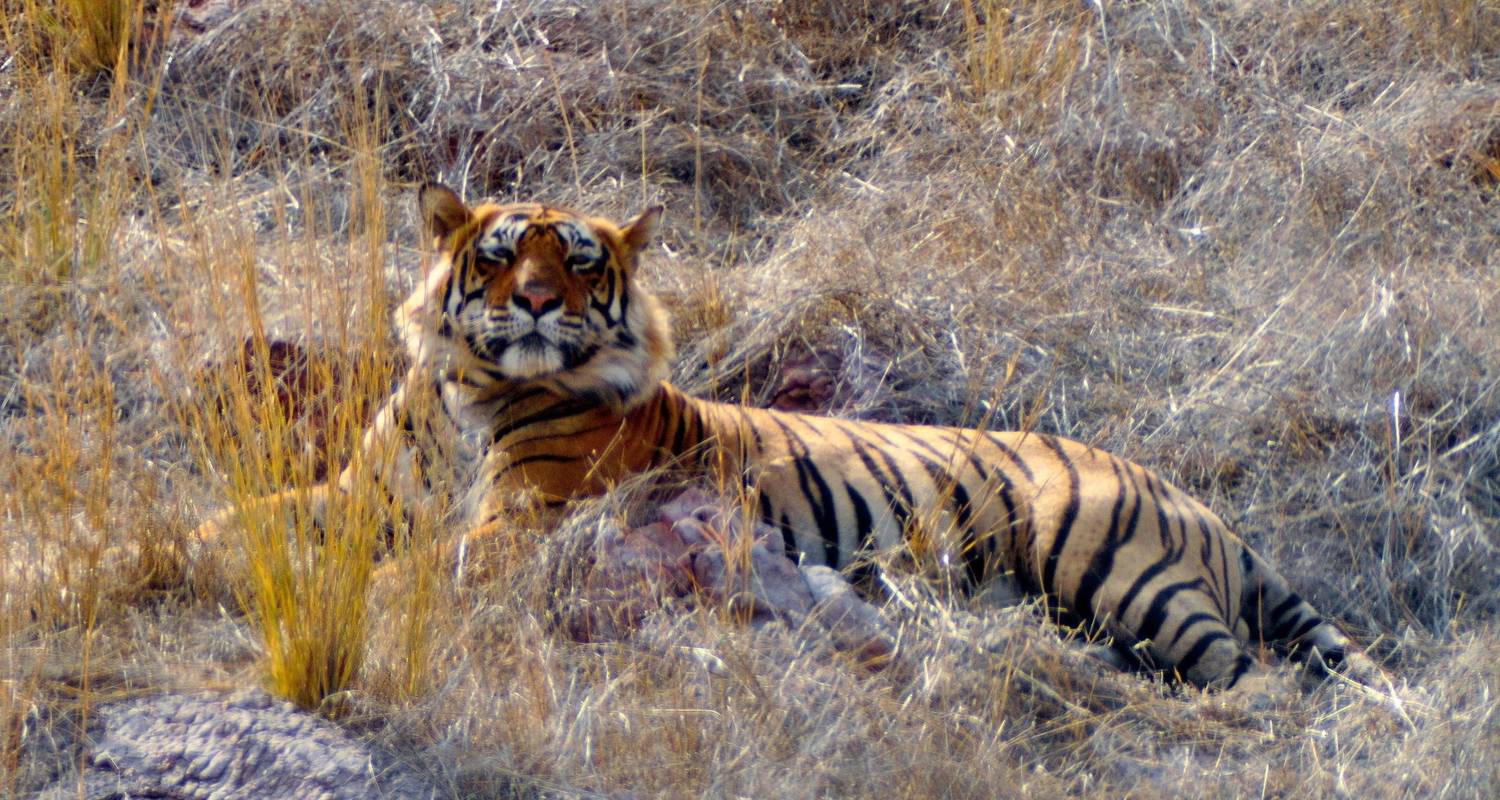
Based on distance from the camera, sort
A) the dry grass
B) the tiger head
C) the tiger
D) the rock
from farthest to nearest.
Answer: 1. the tiger head
2. the tiger
3. the dry grass
4. the rock

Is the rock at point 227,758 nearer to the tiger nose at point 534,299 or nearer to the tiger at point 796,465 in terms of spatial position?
the tiger at point 796,465

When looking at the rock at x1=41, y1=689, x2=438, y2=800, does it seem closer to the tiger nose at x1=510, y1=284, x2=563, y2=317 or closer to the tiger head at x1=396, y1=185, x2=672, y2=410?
the tiger head at x1=396, y1=185, x2=672, y2=410

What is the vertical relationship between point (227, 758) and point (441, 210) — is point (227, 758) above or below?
below

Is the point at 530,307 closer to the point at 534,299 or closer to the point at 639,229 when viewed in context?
the point at 534,299

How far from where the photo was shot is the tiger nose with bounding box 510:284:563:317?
404 cm

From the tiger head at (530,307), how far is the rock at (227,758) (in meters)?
1.28

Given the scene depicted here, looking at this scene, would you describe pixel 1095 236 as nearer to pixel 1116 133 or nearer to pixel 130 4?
pixel 1116 133

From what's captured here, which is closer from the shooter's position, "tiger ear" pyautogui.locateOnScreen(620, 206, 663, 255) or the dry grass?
the dry grass

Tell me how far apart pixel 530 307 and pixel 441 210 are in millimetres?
355

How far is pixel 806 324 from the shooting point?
513cm

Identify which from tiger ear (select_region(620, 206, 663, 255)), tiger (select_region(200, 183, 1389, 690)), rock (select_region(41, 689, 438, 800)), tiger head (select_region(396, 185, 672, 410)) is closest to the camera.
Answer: rock (select_region(41, 689, 438, 800))

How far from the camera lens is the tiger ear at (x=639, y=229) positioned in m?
4.33

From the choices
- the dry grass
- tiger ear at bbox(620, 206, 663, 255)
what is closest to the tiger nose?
tiger ear at bbox(620, 206, 663, 255)

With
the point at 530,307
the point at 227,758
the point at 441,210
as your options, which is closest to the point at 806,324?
the point at 530,307
